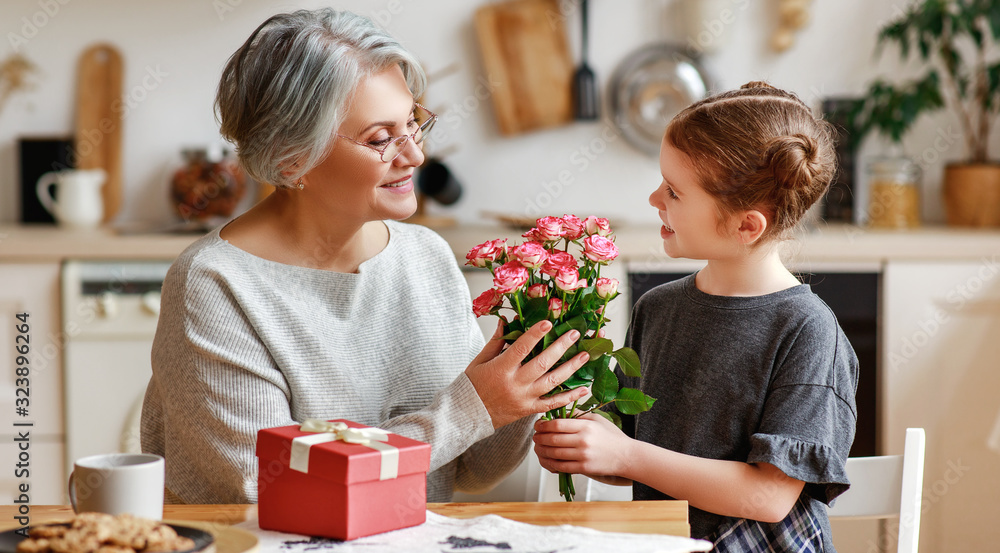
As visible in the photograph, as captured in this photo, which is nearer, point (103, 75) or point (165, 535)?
point (165, 535)

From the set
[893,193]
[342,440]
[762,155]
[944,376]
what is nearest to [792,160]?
[762,155]

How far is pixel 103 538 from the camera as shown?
2.37ft

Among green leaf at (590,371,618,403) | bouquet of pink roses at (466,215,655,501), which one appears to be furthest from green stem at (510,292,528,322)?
green leaf at (590,371,618,403)

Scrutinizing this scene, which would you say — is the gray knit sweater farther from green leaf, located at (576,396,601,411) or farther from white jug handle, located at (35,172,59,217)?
white jug handle, located at (35,172,59,217)

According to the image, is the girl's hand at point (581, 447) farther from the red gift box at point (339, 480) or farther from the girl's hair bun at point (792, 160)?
the girl's hair bun at point (792, 160)

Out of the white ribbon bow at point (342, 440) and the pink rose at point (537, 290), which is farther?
the pink rose at point (537, 290)

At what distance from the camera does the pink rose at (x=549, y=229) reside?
1028mm

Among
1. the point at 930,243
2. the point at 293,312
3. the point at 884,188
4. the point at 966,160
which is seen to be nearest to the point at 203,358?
the point at 293,312

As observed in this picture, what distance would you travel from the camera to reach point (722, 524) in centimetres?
114

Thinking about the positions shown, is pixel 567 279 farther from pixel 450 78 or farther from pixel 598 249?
pixel 450 78

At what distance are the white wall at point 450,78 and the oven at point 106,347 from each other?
1.68 feet

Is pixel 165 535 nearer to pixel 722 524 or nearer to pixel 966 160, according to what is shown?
pixel 722 524

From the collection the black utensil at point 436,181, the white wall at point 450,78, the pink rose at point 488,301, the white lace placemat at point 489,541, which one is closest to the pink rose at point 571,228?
the pink rose at point 488,301

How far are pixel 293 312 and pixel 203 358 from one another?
0.14 m
